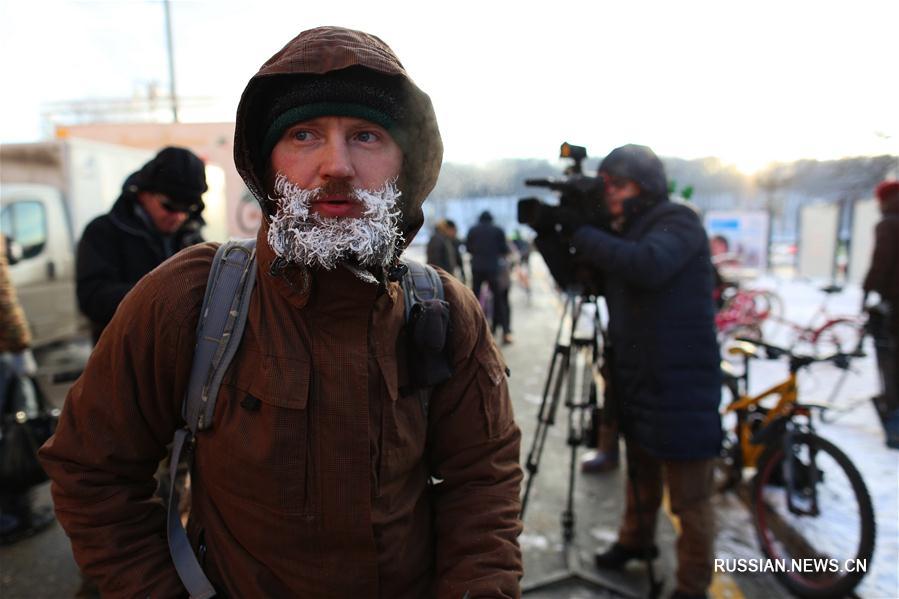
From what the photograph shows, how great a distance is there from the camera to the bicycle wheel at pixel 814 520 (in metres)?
2.74

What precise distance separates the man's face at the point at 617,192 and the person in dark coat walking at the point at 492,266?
5774mm

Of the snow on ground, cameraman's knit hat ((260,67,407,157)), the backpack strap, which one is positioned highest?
cameraman's knit hat ((260,67,407,157))

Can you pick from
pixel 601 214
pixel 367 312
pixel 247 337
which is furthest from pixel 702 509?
pixel 247 337

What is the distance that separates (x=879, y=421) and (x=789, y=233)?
46.7 meters

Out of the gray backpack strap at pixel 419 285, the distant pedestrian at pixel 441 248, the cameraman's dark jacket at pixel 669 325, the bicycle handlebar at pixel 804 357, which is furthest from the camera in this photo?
the distant pedestrian at pixel 441 248

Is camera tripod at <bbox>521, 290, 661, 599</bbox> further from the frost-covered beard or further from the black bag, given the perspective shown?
the black bag

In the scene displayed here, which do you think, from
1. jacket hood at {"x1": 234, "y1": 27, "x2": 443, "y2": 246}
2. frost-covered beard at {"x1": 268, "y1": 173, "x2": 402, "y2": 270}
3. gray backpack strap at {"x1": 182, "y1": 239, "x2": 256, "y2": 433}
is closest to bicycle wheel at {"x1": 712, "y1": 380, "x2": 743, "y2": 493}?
jacket hood at {"x1": 234, "y1": 27, "x2": 443, "y2": 246}

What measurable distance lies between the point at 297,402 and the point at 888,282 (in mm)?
5647

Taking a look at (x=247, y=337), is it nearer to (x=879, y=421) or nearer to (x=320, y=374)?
(x=320, y=374)

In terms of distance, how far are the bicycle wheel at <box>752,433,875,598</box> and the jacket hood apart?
2735mm

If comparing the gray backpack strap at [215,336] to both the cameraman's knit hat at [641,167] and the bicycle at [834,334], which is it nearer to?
the cameraman's knit hat at [641,167]

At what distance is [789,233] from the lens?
147 feet

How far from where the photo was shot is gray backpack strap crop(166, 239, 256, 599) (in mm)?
1233

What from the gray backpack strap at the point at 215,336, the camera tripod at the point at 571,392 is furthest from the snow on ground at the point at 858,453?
the gray backpack strap at the point at 215,336
